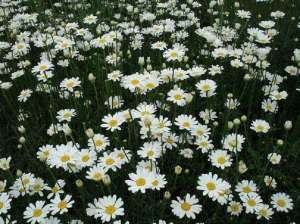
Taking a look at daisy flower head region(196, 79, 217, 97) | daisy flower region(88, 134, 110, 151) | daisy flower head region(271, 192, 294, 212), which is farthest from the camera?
daisy flower head region(196, 79, 217, 97)

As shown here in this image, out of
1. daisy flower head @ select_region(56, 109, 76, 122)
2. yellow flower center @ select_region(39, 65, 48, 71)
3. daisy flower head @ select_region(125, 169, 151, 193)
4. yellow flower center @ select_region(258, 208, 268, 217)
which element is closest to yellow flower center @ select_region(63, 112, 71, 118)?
daisy flower head @ select_region(56, 109, 76, 122)

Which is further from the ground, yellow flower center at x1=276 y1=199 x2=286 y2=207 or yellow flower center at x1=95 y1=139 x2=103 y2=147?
yellow flower center at x1=95 y1=139 x2=103 y2=147

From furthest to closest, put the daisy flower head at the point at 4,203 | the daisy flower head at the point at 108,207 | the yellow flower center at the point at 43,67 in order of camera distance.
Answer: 1. the yellow flower center at the point at 43,67
2. the daisy flower head at the point at 4,203
3. the daisy flower head at the point at 108,207

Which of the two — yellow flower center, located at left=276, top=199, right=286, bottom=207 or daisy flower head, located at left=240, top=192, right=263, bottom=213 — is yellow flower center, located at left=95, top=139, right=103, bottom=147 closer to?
daisy flower head, located at left=240, top=192, right=263, bottom=213

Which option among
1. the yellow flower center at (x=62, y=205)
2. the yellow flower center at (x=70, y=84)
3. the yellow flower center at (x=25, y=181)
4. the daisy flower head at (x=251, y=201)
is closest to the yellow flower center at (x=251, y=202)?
the daisy flower head at (x=251, y=201)

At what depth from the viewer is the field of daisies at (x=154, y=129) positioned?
9.16ft

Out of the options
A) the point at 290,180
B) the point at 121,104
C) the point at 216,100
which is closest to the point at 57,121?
the point at 121,104

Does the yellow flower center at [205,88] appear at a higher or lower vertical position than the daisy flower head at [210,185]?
higher

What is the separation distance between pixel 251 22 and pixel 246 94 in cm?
179

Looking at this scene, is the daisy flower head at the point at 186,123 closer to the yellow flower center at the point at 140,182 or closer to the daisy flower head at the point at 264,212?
the yellow flower center at the point at 140,182

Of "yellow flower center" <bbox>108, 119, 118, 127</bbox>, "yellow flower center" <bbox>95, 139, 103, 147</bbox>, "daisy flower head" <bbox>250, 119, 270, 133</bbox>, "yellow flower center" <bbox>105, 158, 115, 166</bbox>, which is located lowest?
"daisy flower head" <bbox>250, 119, 270, 133</bbox>

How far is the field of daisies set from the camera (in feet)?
9.16

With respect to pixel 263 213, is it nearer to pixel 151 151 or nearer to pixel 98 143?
pixel 151 151

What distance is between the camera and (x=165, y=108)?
12.0 ft
